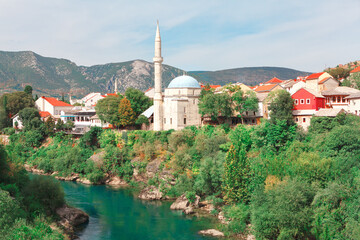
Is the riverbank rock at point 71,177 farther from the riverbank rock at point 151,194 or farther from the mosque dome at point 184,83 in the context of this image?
the mosque dome at point 184,83

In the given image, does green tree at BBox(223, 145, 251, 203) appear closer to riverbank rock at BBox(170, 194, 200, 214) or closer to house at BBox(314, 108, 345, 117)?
riverbank rock at BBox(170, 194, 200, 214)

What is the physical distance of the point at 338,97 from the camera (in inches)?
1410

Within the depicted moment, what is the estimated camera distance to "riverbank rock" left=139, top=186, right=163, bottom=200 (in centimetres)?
3416

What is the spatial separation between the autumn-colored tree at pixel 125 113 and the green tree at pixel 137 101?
5.97 feet

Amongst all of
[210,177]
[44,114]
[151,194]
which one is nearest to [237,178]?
[210,177]

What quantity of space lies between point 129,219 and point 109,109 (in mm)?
22955

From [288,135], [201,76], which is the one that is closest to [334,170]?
[288,135]

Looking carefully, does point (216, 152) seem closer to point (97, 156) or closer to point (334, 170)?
point (334, 170)

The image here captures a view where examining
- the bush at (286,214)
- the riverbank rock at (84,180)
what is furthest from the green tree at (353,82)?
the riverbank rock at (84,180)

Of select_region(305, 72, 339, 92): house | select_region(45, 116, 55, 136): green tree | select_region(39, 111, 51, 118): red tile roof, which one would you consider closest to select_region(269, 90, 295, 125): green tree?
select_region(305, 72, 339, 92): house

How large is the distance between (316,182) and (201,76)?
149 m

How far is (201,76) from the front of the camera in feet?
559

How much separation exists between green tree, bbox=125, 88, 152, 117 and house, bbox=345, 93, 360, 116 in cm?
2700

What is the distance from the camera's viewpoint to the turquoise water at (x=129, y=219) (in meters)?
25.1
